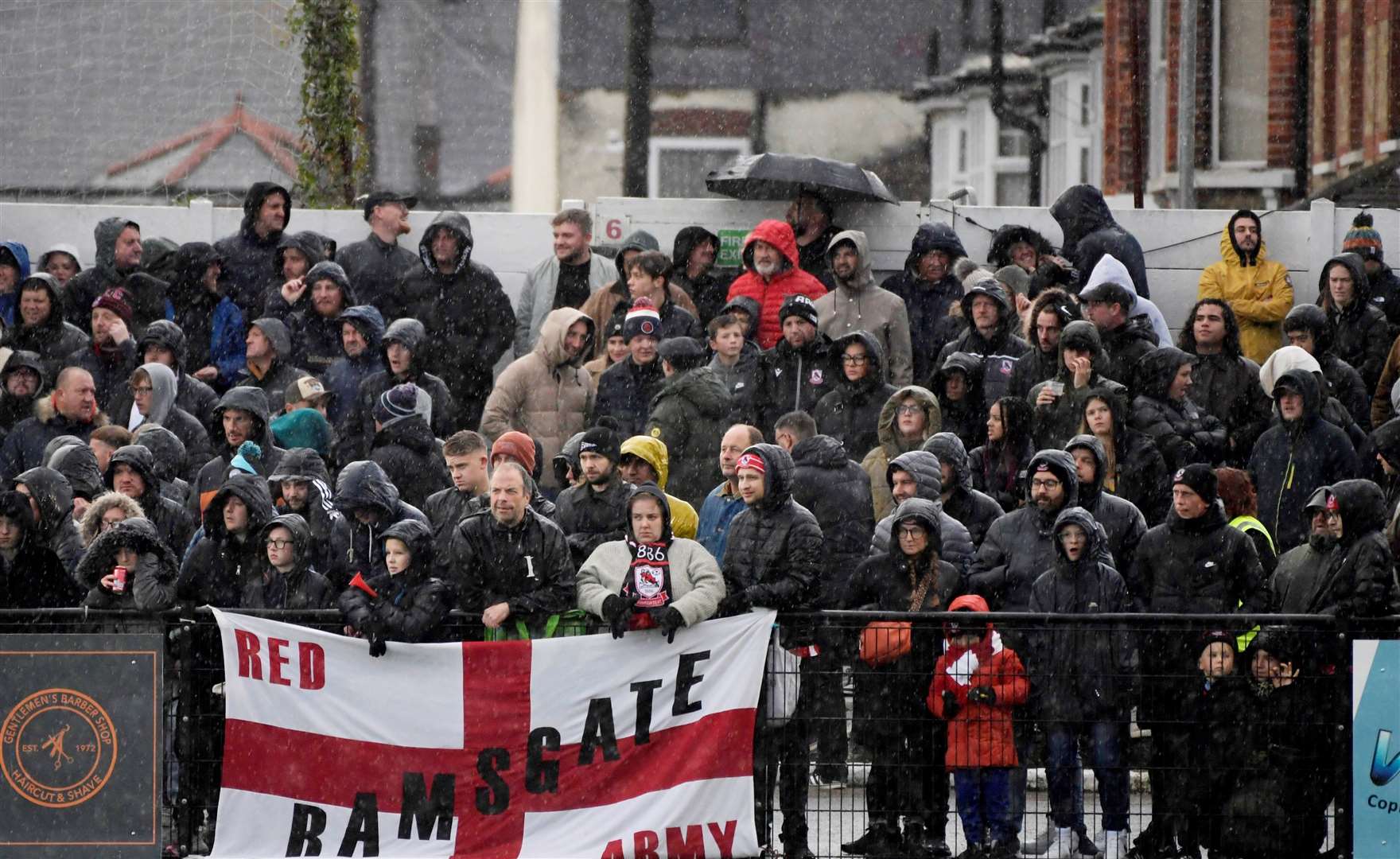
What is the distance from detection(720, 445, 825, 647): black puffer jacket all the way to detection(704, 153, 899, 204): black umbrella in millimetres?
5534

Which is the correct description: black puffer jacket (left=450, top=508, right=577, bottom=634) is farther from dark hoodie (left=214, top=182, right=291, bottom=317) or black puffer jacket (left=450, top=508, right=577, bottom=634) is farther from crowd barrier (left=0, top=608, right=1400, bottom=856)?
dark hoodie (left=214, top=182, right=291, bottom=317)

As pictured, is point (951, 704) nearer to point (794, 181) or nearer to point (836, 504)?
point (836, 504)

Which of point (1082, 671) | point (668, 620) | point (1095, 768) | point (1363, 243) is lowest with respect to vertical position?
point (1095, 768)

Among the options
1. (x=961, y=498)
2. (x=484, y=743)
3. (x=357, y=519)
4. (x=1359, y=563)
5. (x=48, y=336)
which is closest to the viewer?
(x=484, y=743)

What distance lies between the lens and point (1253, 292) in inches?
612

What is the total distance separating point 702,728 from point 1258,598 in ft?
8.80

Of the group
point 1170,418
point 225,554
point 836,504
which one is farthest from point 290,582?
point 1170,418

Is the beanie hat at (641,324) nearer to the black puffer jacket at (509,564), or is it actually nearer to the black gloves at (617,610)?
the black puffer jacket at (509,564)

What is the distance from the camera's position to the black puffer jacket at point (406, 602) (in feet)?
32.6

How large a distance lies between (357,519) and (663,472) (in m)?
1.74

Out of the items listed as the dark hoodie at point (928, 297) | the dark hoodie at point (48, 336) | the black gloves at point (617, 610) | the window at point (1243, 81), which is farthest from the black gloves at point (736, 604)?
the window at point (1243, 81)

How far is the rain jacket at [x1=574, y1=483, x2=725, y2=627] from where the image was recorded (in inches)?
393

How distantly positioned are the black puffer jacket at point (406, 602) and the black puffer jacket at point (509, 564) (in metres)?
0.16

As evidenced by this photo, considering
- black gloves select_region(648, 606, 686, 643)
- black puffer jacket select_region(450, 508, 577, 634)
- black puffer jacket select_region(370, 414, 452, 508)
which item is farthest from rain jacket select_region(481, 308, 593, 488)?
black gloves select_region(648, 606, 686, 643)
